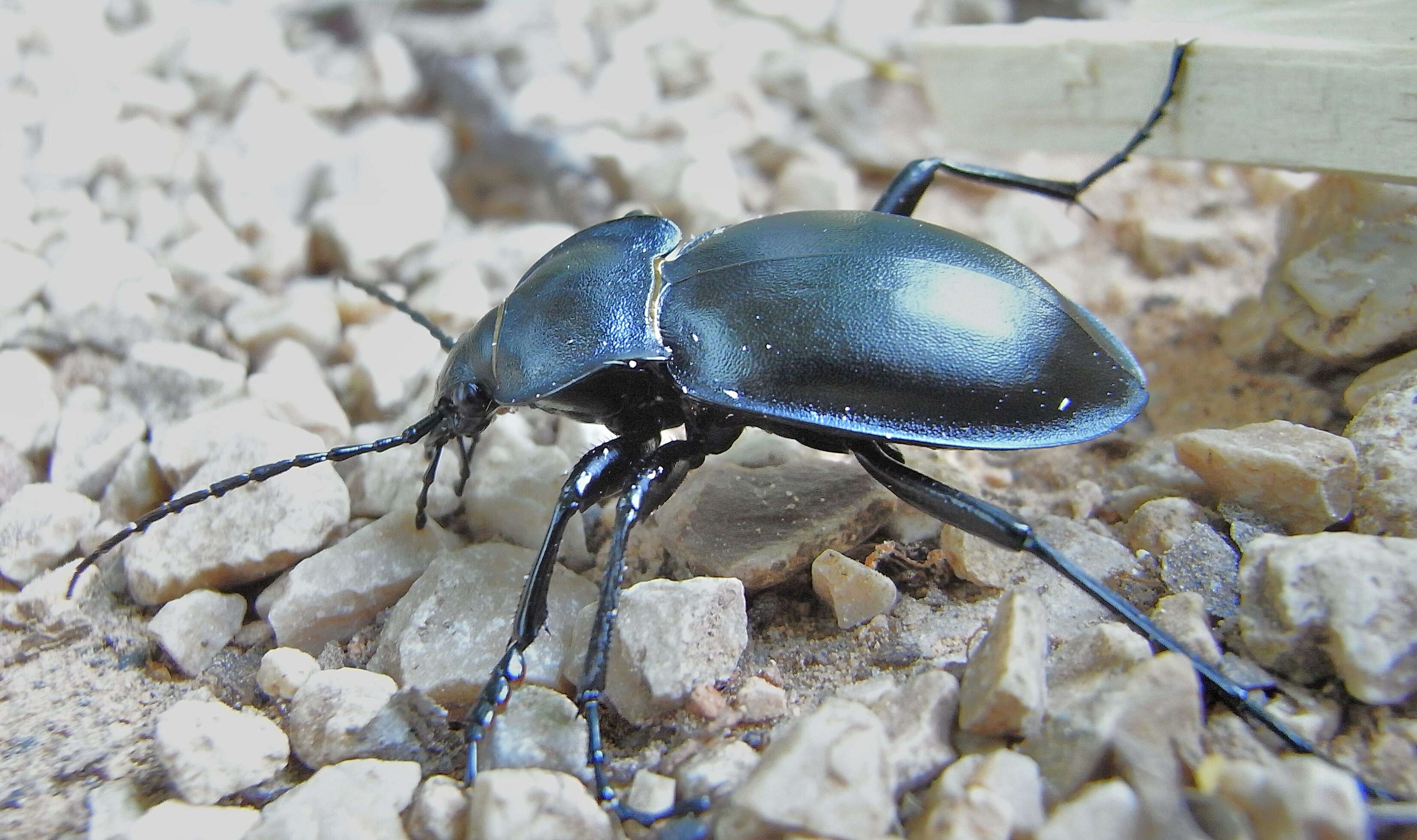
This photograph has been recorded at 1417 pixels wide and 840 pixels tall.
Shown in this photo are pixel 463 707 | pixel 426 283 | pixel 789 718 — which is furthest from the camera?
pixel 426 283

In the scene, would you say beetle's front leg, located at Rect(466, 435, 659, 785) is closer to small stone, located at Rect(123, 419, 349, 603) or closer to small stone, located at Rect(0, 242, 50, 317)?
small stone, located at Rect(123, 419, 349, 603)

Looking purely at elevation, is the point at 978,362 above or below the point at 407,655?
above

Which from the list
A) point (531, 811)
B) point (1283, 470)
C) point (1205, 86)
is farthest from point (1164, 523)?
point (531, 811)

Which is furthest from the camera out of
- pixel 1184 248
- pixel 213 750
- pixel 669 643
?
pixel 1184 248

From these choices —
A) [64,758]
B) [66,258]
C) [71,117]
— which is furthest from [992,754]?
[71,117]

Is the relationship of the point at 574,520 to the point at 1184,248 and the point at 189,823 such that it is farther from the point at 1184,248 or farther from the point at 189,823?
the point at 1184,248

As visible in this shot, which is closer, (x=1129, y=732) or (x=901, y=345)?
(x=1129, y=732)

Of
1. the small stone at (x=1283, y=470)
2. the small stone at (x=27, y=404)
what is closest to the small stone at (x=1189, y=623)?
the small stone at (x=1283, y=470)

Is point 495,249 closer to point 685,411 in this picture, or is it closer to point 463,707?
point 685,411

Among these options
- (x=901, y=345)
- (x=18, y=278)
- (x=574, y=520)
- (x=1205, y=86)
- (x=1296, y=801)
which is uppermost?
(x=1205, y=86)
